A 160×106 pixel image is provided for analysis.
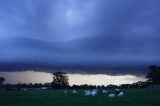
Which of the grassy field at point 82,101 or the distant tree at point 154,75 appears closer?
the grassy field at point 82,101

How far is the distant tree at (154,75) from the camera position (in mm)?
158250

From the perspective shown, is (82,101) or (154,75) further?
(154,75)

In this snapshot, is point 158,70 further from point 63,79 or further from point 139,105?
point 139,105

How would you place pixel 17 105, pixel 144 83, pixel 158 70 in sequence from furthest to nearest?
pixel 144 83 < pixel 158 70 < pixel 17 105

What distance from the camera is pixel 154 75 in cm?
15912

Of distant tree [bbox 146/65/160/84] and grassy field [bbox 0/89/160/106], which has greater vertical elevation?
distant tree [bbox 146/65/160/84]

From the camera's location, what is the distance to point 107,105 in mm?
29359

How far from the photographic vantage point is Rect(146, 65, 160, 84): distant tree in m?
158

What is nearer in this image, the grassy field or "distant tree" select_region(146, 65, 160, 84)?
the grassy field

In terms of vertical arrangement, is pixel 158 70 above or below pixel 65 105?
above

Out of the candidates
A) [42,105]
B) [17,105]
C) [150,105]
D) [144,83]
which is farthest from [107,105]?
[144,83]

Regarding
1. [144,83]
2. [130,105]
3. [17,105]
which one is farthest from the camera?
[144,83]

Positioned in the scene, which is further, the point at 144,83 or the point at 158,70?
the point at 144,83

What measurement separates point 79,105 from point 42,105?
129 inches
